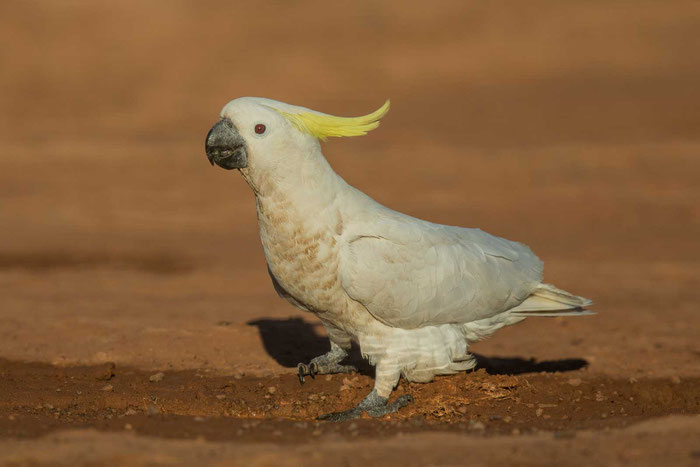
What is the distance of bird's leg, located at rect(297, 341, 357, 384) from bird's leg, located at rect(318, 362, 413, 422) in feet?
2.44

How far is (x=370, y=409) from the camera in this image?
5.96 m

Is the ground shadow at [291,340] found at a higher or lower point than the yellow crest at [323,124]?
lower

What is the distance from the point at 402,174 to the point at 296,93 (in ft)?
25.4

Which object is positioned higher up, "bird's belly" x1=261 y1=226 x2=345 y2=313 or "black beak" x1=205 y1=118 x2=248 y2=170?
"black beak" x1=205 y1=118 x2=248 y2=170

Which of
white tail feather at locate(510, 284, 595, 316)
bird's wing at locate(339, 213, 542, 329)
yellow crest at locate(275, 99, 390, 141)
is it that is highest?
yellow crest at locate(275, 99, 390, 141)

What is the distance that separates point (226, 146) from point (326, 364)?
2.13 m

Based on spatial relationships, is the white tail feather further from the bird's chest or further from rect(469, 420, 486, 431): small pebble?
the bird's chest

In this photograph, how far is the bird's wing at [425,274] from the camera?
5.73m

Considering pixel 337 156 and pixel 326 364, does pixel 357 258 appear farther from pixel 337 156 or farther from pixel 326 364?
pixel 337 156

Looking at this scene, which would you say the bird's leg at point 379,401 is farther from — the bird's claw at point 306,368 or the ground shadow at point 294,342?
the ground shadow at point 294,342

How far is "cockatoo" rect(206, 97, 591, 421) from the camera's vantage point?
18.5ft

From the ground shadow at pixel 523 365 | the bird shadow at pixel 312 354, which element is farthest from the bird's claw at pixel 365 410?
the ground shadow at pixel 523 365

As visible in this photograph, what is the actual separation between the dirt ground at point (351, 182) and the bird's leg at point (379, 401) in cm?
16

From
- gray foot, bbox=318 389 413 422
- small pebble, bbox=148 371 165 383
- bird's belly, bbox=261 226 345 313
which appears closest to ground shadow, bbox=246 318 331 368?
small pebble, bbox=148 371 165 383
